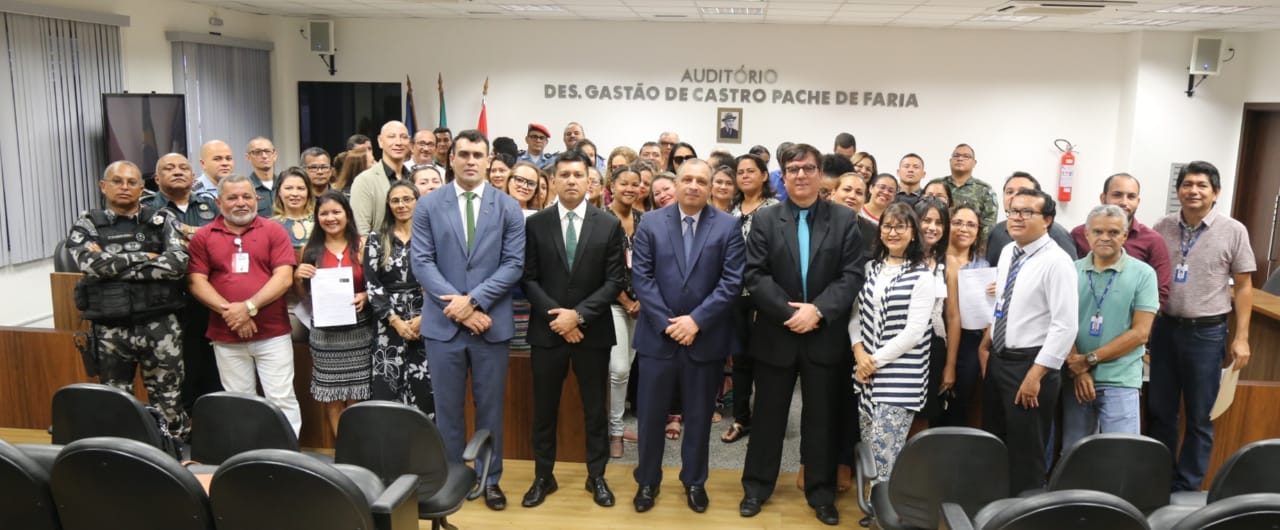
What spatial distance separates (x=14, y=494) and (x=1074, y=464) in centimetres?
325

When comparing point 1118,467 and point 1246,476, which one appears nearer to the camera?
point 1246,476

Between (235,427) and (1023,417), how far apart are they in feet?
10.0

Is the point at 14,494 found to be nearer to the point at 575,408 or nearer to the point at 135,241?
the point at 135,241

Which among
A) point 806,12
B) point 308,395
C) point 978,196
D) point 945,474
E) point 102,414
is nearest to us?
point 945,474

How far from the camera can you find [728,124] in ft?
33.3

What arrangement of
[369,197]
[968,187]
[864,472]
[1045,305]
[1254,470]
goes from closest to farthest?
[1254,470], [864,472], [1045,305], [369,197], [968,187]

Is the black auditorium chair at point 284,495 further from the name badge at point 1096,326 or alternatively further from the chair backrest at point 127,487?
the name badge at point 1096,326

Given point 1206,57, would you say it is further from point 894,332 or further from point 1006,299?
point 894,332

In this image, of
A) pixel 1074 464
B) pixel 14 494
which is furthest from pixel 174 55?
pixel 1074 464

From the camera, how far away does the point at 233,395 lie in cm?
305

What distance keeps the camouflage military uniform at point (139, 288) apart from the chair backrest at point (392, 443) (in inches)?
60.2

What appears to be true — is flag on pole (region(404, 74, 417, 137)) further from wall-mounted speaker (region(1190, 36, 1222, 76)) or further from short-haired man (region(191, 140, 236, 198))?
wall-mounted speaker (region(1190, 36, 1222, 76))

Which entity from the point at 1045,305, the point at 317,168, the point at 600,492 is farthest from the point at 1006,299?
the point at 317,168

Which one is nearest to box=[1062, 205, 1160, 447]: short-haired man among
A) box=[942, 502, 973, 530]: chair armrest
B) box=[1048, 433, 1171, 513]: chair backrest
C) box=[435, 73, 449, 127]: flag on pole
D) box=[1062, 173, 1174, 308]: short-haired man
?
box=[1062, 173, 1174, 308]: short-haired man
